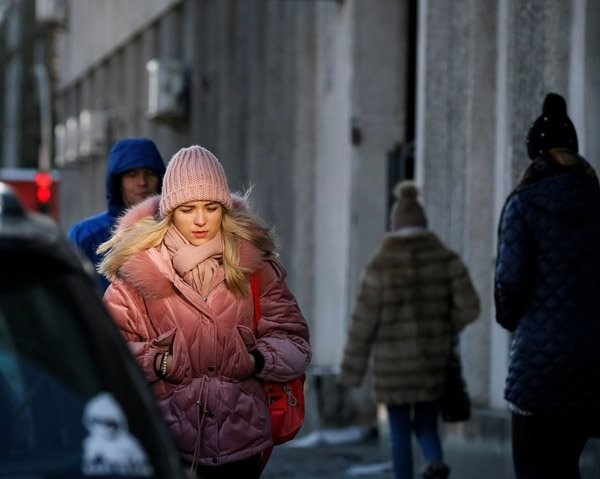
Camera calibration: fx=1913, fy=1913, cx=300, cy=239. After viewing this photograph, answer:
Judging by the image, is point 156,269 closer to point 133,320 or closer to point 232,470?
point 133,320

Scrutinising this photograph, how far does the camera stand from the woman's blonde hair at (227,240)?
5.93 meters

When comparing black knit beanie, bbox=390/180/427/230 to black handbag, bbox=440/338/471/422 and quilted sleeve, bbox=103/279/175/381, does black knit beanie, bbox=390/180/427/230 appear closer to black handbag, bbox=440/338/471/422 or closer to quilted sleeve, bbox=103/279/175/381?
black handbag, bbox=440/338/471/422

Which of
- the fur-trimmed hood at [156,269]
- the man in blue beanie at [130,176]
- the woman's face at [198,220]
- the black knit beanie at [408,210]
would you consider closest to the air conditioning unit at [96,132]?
the black knit beanie at [408,210]

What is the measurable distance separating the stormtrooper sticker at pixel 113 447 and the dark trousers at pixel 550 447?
3903 mm

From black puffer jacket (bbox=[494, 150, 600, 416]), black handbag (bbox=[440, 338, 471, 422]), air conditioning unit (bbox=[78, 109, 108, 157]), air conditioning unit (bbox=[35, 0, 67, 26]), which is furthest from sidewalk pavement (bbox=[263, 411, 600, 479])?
air conditioning unit (bbox=[35, 0, 67, 26])

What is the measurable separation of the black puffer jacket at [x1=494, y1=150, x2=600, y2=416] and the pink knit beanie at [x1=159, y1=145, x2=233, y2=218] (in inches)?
56.9

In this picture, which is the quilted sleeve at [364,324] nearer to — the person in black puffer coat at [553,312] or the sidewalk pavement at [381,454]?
the sidewalk pavement at [381,454]

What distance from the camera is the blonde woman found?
5.77 meters

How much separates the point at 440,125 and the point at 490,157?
2.70ft

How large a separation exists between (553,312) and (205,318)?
172cm

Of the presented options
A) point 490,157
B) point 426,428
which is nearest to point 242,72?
point 490,157

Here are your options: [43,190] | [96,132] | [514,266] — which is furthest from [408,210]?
[43,190]

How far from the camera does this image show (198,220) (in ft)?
19.8

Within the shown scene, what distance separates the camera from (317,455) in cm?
1333
